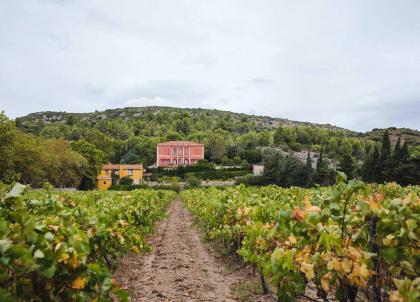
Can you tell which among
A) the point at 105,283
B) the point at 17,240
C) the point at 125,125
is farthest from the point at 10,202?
the point at 125,125

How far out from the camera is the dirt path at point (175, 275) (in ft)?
25.0

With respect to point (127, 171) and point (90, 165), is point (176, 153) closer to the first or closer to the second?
point (127, 171)

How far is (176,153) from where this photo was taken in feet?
367

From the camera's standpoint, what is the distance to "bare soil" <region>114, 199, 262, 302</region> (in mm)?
7629

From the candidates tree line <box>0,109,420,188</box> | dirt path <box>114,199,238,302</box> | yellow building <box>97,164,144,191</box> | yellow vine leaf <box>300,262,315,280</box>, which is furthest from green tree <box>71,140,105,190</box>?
yellow vine leaf <box>300,262,315,280</box>

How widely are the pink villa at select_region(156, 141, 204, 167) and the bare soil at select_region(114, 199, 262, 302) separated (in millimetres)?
97860

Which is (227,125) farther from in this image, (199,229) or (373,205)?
(373,205)

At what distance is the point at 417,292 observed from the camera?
2449 mm

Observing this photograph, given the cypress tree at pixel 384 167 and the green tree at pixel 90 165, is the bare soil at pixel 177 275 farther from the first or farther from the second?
the green tree at pixel 90 165

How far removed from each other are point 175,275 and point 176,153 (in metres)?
103

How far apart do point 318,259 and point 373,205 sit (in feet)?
2.14

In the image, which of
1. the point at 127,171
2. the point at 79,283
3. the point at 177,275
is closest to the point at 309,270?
the point at 79,283

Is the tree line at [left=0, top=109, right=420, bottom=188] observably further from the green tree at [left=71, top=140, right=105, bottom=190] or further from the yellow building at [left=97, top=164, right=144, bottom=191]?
the yellow building at [left=97, top=164, right=144, bottom=191]

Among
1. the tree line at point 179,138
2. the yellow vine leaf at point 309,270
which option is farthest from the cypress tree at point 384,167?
the yellow vine leaf at point 309,270
